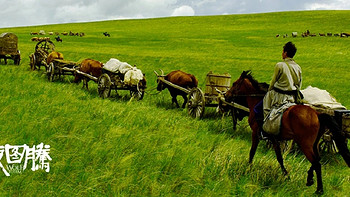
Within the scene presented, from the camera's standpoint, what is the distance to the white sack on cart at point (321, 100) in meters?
7.66

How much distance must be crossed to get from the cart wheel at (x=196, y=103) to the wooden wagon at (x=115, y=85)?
3.00m

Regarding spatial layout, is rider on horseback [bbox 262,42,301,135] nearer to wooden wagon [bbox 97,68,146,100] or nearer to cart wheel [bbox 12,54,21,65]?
wooden wagon [bbox 97,68,146,100]

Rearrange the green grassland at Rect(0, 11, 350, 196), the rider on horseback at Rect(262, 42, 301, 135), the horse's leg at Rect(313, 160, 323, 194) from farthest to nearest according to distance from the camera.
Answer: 1. the rider on horseback at Rect(262, 42, 301, 135)
2. the horse's leg at Rect(313, 160, 323, 194)
3. the green grassland at Rect(0, 11, 350, 196)

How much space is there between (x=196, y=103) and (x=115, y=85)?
4153mm

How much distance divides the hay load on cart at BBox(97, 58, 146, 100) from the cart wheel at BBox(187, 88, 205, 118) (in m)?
3.00

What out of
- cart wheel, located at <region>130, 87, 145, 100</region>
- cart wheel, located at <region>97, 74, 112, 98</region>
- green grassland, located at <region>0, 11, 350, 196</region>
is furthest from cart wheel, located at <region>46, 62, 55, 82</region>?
cart wheel, located at <region>130, 87, 145, 100</region>

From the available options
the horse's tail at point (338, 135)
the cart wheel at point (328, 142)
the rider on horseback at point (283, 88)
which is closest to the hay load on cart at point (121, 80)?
the cart wheel at point (328, 142)

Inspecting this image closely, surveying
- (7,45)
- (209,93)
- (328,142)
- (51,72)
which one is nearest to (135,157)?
(328,142)

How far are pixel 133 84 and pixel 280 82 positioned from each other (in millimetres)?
8406

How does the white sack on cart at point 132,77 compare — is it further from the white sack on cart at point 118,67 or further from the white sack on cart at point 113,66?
the white sack on cart at point 113,66

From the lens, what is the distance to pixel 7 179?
4844mm

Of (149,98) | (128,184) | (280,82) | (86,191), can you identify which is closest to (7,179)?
(86,191)

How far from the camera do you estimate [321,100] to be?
7.82 metres

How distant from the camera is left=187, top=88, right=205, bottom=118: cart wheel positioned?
1135 cm
